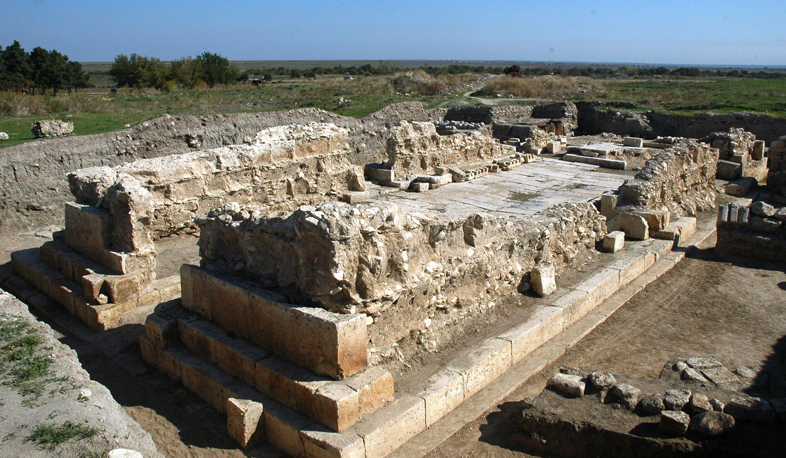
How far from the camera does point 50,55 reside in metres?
32.9

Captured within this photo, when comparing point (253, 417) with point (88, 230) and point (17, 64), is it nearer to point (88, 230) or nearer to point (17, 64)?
point (88, 230)

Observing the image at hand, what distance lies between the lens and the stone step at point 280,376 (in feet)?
14.8

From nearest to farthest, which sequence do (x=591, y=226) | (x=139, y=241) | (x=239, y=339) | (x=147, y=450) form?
(x=147, y=450) → (x=239, y=339) → (x=139, y=241) → (x=591, y=226)

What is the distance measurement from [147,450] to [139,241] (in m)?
4.77

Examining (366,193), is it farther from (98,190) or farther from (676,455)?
(676,455)

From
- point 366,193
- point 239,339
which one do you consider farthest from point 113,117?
point 239,339

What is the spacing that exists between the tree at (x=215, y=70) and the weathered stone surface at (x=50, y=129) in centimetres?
2556

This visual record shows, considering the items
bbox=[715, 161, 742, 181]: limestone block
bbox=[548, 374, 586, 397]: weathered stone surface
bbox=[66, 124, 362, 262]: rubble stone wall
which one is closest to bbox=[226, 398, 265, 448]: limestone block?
bbox=[548, 374, 586, 397]: weathered stone surface

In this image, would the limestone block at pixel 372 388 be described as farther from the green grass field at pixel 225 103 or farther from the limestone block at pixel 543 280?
the green grass field at pixel 225 103

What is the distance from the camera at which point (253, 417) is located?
4746 millimetres

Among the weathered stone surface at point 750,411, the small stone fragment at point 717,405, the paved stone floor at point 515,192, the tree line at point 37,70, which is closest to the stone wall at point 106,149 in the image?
the paved stone floor at point 515,192

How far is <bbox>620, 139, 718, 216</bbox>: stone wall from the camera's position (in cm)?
1022

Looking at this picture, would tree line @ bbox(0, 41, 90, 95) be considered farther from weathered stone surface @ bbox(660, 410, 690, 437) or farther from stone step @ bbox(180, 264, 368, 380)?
weathered stone surface @ bbox(660, 410, 690, 437)

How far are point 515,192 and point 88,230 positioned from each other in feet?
32.0
